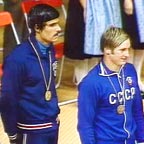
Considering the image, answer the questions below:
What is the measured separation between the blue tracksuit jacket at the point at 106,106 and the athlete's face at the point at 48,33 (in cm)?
26

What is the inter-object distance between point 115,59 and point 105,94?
0.51 ft

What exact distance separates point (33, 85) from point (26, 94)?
0.05m

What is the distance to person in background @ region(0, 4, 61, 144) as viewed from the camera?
2.15m


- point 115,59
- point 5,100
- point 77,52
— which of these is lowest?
point 77,52

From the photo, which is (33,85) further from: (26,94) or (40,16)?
(40,16)

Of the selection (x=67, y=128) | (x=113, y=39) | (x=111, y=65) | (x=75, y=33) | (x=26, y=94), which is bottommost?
(x=67, y=128)

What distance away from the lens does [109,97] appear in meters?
2.04

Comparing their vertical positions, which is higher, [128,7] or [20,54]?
[20,54]

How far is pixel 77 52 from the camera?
364 cm

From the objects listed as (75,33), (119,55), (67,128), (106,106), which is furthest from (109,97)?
(75,33)

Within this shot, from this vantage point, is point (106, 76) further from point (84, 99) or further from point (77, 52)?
point (77, 52)

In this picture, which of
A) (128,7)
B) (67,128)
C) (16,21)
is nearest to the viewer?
(67,128)

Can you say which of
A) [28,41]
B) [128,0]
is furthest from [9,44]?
[28,41]

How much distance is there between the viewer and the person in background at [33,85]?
84.5 inches
